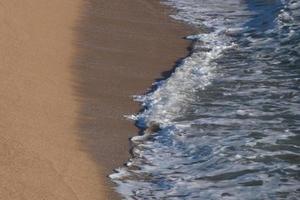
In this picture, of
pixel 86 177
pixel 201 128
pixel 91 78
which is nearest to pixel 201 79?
pixel 91 78

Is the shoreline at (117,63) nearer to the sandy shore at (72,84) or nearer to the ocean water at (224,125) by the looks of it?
the sandy shore at (72,84)

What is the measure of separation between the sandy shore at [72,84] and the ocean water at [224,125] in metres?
0.26

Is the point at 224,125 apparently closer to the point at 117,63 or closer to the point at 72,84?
the point at 72,84

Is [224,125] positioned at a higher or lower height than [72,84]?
lower

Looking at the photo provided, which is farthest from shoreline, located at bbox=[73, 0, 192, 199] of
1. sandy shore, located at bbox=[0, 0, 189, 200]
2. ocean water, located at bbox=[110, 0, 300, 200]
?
ocean water, located at bbox=[110, 0, 300, 200]

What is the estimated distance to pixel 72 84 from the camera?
9516 mm

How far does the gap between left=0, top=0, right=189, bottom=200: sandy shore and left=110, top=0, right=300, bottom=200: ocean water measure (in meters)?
0.26

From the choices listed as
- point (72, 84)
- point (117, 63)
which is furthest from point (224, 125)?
point (117, 63)

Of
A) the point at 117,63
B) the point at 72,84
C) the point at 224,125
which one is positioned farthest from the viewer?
the point at 117,63

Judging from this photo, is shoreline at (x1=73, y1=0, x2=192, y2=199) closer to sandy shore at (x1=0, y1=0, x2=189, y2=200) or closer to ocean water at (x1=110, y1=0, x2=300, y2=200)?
sandy shore at (x1=0, y1=0, x2=189, y2=200)

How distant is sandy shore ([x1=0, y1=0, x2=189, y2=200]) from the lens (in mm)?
6777

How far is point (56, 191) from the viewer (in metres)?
6.39

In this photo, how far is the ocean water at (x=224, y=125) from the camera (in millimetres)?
6863

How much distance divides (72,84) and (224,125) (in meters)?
2.08
